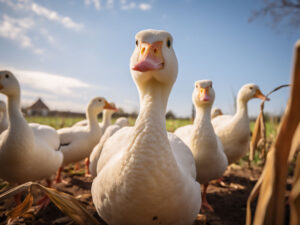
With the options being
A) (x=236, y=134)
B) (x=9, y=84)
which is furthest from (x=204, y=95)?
(x=9, y=84)

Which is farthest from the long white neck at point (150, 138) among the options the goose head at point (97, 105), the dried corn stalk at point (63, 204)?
the goose head at point (97, 105)

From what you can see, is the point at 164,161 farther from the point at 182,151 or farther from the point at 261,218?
the point at 182,151

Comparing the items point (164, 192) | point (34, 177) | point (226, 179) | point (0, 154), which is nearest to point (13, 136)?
point (0, 154)

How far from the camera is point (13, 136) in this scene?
8.32ft

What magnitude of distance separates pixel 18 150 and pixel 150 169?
83.7 inches

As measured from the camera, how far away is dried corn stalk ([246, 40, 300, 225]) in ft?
2.35

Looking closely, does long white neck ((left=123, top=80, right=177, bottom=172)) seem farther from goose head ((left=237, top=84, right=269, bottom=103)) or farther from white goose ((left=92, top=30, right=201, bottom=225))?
goose head ((left=237, top=84, right=269, bottom=103))

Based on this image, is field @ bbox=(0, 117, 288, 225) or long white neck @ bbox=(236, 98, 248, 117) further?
long white neck @ bbox=(236, 98, 248, 117)

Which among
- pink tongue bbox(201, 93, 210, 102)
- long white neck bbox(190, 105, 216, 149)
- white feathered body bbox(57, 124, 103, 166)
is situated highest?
pink tongue bbox(201, 93, 210, 102)

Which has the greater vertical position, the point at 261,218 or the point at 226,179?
the point at 261,218

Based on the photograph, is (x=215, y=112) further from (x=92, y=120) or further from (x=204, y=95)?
(x=204, y=95)

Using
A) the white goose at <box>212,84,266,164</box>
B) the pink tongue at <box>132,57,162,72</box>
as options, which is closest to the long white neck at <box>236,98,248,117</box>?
the white goose at <box>212,84,266,164</box>

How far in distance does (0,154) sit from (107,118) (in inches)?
179

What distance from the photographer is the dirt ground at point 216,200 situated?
2328 millimetres
